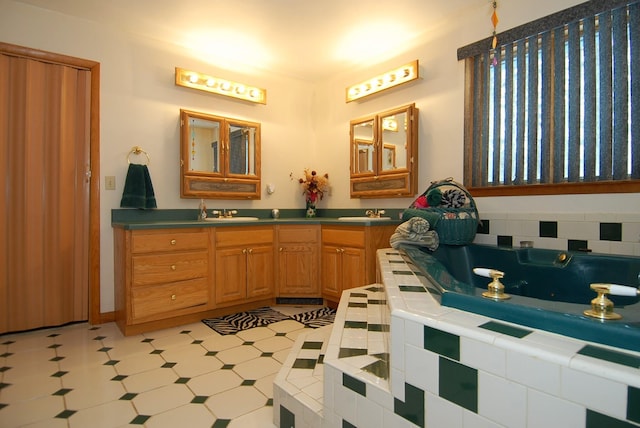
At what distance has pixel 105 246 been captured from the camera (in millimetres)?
2881

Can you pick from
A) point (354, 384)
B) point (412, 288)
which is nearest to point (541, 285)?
point (412, 288)

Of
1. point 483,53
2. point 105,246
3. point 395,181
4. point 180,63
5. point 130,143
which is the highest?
point 180,63

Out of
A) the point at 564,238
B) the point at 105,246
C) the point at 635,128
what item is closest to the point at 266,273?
the point at 105,246

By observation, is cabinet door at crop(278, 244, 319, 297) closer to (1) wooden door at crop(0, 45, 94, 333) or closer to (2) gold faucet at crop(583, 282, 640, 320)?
(1) wooden door at crop(0, 45, 94, 333)

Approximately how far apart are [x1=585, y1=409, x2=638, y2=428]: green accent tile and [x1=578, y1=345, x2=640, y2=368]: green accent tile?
96 mm

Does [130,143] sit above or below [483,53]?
below

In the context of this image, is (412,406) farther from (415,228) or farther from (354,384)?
(415,228)

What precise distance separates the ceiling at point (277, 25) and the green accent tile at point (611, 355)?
2.67 meters

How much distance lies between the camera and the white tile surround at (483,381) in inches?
23.9

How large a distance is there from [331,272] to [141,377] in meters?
1.74

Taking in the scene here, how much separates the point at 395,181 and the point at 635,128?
1.68m

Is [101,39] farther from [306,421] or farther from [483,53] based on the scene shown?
[306,421]

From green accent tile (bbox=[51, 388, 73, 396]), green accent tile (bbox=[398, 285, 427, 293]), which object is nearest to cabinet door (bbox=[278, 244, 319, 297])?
green accent tile (bbox=[51, 388, 73, 396])

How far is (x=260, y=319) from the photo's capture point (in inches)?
114
